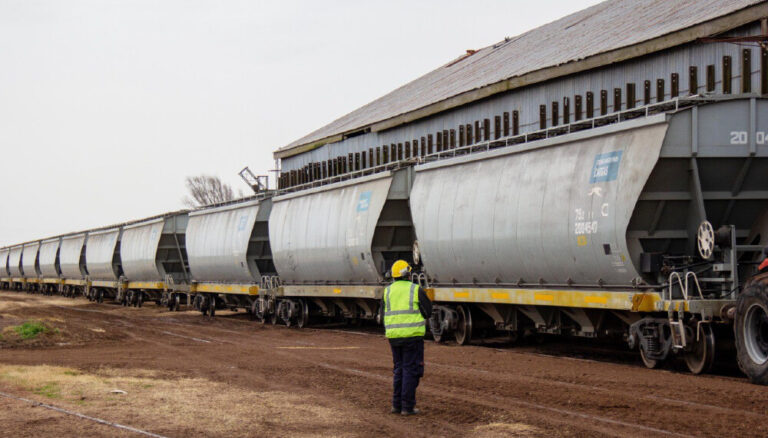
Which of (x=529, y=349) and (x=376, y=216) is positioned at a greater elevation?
(x=376, y=216)

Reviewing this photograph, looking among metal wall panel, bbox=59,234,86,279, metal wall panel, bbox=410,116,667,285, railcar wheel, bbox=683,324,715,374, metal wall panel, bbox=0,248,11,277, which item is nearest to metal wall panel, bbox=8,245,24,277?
metal wall panel, bbox=0,248,11,277

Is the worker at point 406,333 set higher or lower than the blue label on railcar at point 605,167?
lower

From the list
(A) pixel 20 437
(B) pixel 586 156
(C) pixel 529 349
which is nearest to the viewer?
(A) pixel 20 437

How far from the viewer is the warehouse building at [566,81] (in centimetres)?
2039

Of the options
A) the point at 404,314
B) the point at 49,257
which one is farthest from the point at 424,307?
the point at 49,257

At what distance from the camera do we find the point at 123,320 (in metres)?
33.3

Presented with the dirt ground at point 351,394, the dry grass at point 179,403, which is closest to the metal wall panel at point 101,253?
the dirt ground at point 351,394

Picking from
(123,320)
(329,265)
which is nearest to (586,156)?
(329,265)

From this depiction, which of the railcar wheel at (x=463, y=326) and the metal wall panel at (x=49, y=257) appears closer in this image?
the railcar wheel at (x=463, y=326)

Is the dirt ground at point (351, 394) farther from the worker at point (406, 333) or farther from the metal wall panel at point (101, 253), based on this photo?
the metal wall panel at point (101, 253)

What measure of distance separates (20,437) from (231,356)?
29.3ft

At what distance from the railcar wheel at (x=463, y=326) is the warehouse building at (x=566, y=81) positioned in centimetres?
371

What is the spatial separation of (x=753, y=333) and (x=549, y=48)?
21887 mm

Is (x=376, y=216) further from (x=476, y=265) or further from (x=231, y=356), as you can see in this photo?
(x=231, y=356)
